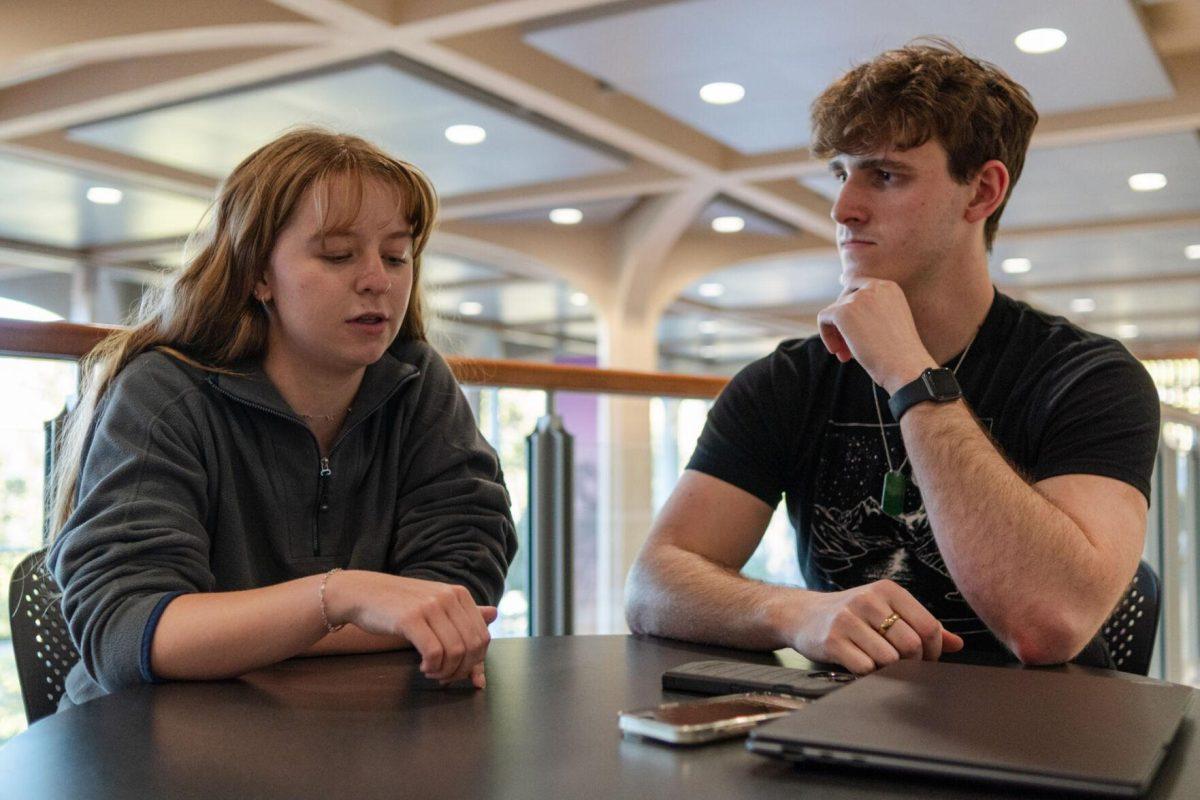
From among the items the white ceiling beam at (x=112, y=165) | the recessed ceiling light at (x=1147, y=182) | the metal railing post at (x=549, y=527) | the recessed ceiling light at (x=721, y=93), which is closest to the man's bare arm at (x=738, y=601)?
the metal railing post at (x=549, y=527)

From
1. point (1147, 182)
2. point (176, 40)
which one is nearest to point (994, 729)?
point (176, 40)

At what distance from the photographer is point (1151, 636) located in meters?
1.51

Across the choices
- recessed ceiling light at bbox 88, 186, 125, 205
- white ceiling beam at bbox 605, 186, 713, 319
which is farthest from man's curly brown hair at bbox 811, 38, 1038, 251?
recessed ceiling light at bbox 88, 186, 125, 205

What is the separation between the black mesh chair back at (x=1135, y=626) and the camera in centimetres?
152

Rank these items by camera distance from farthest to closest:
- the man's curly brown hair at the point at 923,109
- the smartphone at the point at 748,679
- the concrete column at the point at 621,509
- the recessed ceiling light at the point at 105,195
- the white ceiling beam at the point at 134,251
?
1. the white ceiling beam at the point at 134,251
2. the recessed ceiling light at the point at 105,195
3. the concrete column at the point at 621,509
4. the man's curly brown hair at the point at 923,109
5. the smartphone at the point at 748,679

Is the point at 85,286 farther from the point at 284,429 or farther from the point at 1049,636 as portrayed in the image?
the point at 1049,636

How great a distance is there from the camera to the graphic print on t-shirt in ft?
5.13

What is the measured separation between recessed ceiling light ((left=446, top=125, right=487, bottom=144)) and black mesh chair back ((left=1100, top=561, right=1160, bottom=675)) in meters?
6.03

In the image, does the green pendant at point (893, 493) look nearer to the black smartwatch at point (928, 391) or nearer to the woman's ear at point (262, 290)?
the black smartwatch at point (928, 391)

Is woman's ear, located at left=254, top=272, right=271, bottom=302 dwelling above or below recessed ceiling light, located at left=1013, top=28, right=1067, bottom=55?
below

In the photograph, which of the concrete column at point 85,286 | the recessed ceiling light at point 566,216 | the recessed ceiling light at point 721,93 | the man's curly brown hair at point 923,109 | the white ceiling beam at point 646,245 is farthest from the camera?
the concrete column at point 85,286

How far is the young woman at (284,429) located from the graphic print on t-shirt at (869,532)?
445 mm

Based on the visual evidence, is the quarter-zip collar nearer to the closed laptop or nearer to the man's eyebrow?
the man's eyebrow

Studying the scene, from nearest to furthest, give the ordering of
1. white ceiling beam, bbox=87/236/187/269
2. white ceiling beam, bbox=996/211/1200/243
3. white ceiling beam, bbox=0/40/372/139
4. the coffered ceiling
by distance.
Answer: the coffered ceiling → white ceiling beam, bbox=0/40/372/139 → white ceiling beam, bbox=996/211/1200/243 → white ceiling beam, bbox=87/236/187/269
